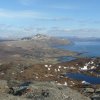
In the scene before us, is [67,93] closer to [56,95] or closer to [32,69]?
[56,95]

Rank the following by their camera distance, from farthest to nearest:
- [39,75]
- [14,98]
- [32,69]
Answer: [32,69], [39,75], [14,98]

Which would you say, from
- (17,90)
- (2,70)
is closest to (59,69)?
(2,70)

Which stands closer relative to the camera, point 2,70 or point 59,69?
point 2,70

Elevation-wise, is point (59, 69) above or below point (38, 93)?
below

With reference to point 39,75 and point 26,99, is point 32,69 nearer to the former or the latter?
point 39,75

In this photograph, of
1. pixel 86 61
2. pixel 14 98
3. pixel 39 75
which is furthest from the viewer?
pixel 86 61

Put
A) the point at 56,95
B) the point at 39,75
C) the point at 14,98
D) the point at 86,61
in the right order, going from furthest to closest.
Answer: the point at 86,61 → the point at 39,75 → the point at 56,95 → the point at 14,98

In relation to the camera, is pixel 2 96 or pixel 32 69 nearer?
pixel 2 96

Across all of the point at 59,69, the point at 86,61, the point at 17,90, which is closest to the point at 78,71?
the point at 59,69

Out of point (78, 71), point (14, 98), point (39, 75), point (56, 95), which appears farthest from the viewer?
point (78, 71)
